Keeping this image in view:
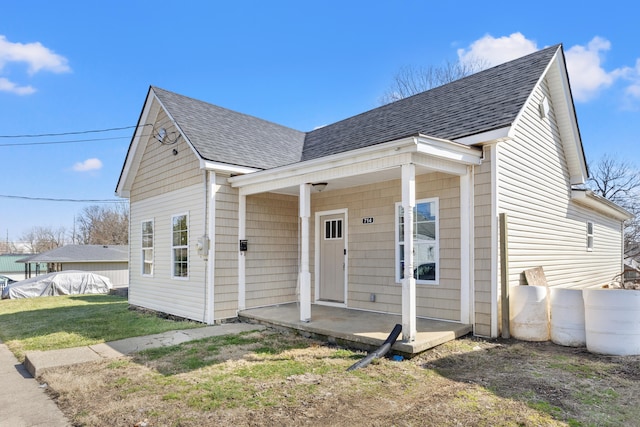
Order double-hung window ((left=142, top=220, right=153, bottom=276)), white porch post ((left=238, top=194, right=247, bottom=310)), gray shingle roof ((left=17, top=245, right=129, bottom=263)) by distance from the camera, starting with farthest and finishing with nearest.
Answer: gray shingle roof ((left=17, top=245, right=129, bottom=263)), double-hung window ((left=142, top=220, right=153, bottom=276)), white porch post ((left=238, top=194, right=247, bottom=310))

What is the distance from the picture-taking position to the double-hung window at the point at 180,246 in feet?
27.6

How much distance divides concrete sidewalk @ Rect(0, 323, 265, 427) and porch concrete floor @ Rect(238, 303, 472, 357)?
542mm

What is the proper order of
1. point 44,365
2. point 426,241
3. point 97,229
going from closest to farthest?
point 44,365 → point 426,241 → point 97,229

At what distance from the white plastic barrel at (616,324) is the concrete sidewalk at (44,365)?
5171mm

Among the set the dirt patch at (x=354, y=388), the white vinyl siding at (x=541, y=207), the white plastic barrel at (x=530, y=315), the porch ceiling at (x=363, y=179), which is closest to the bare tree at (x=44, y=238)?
the porch ceiling at (x=363, y=179)

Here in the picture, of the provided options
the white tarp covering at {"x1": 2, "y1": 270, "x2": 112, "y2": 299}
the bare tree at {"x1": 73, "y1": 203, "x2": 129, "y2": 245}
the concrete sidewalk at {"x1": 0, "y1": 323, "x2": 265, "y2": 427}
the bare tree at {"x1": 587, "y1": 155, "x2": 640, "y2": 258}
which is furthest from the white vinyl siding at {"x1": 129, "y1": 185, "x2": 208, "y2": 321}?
the bare tree at {"x1": 73, "y1": 203, "x2": 129, "y2": 245}

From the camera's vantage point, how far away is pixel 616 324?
4.94 metres

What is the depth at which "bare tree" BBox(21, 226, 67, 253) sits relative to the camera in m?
57.4

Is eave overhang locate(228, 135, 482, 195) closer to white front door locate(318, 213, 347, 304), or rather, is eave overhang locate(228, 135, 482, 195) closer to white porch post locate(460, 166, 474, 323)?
white porch post locate(460, 166, 474, 323)

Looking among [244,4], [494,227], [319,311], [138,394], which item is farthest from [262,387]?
[244,4]

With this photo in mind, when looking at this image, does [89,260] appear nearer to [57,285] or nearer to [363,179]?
[57,285]

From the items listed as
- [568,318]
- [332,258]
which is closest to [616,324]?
[568,318]

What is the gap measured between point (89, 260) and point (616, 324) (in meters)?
28.2

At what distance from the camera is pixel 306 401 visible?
11.9ft
